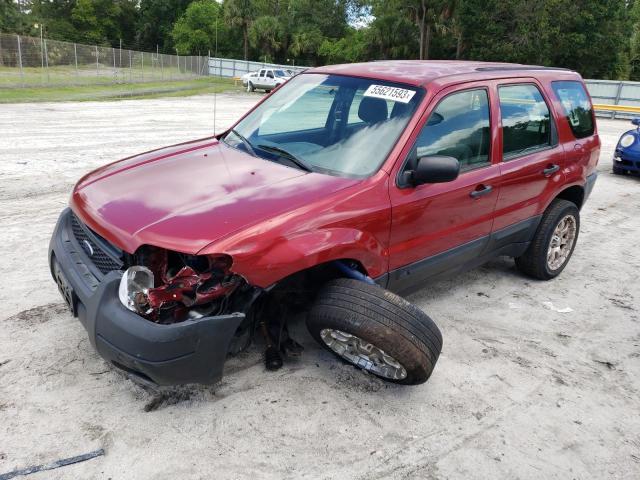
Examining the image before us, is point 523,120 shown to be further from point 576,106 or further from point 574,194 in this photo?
point 574,194

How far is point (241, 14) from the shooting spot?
188 feet

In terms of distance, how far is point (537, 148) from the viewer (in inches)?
174

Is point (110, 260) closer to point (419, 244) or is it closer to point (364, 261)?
point (364, 261)

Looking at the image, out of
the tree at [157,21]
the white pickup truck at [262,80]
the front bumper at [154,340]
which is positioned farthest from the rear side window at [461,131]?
the tree at [157,21]

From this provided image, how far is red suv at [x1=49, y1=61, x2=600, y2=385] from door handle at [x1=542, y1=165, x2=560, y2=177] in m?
0.03

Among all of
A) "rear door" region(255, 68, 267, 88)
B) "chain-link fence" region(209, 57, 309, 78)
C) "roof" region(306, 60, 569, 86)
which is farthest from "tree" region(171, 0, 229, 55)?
"roof" region(306, 60, 569, 86)

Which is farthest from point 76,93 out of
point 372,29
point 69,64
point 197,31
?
point 197,31

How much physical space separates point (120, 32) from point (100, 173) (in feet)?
288

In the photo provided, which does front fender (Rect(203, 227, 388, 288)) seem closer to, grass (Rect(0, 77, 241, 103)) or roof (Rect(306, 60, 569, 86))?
roof (Rect(306, 60, 569, 86))

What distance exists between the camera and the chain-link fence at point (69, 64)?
23.3 m

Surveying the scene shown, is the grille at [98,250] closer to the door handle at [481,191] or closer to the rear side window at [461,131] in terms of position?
the rear side window at [461,131]

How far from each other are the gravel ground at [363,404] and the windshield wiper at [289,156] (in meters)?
1.20

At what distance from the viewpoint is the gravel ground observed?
268 centimetres

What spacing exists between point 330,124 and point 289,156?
565 millimetres
